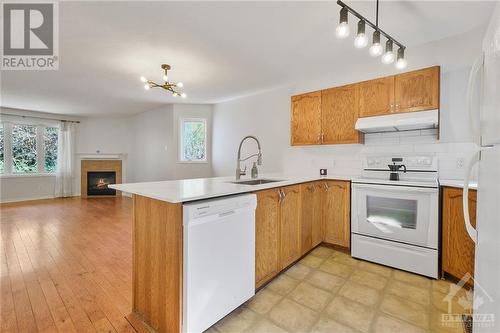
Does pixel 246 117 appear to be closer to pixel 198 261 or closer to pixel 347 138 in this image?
pixel 347 138

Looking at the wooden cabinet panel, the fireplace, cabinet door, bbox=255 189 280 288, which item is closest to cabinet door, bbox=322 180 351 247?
the wooden cabinet panel

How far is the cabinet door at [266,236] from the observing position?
6.18 ft

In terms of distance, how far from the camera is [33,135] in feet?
20.3

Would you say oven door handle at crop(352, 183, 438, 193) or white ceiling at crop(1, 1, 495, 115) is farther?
oven door handle at crop(352, 183, 438, 193)

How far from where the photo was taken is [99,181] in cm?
698

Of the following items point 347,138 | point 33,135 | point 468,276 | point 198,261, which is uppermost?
point 33,135

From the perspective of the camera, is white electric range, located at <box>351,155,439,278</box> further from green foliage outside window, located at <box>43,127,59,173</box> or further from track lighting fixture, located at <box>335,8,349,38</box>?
green foliage outside window, located at <box>43,127,59,173</box>

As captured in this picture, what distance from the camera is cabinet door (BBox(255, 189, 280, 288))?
6.18 ft

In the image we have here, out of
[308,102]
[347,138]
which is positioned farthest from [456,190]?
[308,102]

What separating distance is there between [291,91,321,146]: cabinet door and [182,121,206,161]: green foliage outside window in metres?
2.73

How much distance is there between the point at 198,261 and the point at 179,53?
2562 mm

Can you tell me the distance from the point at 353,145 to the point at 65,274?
3.62m

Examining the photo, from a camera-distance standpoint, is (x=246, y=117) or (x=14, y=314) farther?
(x=246, y=117)

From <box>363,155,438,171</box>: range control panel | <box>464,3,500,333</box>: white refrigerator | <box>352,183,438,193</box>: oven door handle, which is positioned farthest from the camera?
<box>363,155,438,171</box>: range control panel
